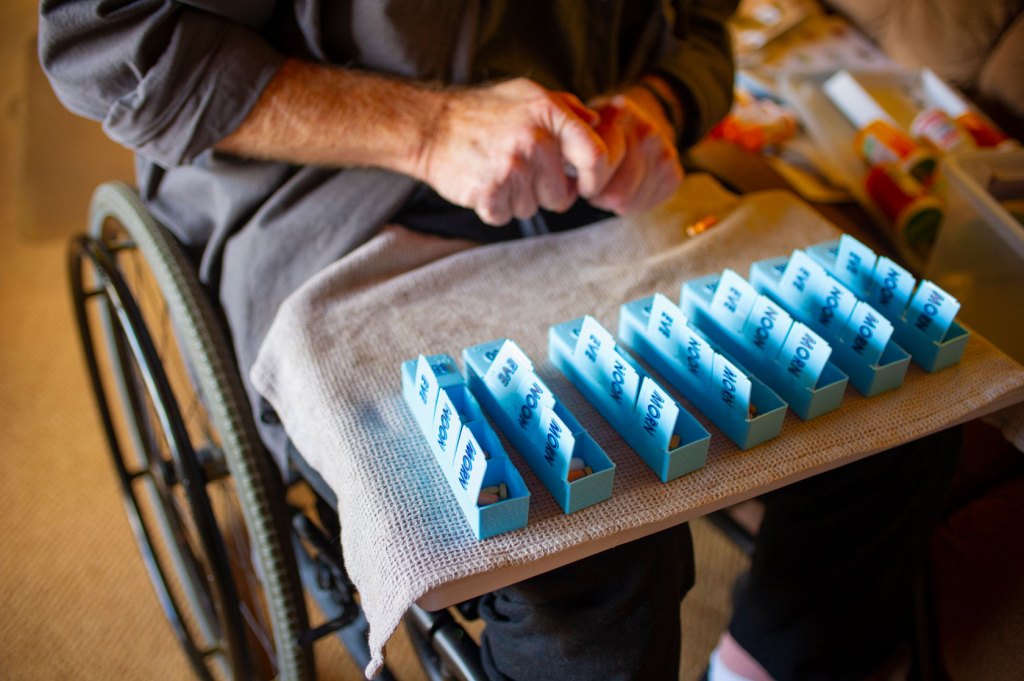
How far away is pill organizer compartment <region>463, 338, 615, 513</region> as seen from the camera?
494 mm

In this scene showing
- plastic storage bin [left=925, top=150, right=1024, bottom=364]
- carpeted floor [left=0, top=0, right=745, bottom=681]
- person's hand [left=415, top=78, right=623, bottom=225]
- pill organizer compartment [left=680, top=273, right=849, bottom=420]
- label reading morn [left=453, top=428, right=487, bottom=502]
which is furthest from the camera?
carpeted floor [left=0, top=0, right=745, bottom=681]

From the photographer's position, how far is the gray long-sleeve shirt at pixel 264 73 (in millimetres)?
648

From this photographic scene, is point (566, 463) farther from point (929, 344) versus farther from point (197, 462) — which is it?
point (197, 462)

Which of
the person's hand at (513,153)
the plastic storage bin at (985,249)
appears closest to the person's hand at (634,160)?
the person's hand at (513,153)

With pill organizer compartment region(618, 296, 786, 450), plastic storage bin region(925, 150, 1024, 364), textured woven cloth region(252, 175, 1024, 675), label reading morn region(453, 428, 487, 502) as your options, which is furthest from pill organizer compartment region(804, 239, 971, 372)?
label reading morn region(453, 428, 487, 502)

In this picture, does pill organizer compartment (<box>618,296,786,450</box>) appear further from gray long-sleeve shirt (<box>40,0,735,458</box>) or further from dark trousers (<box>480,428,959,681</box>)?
gray long-sleeve shirt (<box>40,0,735,458</box>)

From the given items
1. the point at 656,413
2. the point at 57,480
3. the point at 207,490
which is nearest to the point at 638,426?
the point at 656,413

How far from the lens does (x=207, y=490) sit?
878 mm

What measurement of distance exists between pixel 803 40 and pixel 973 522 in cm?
104

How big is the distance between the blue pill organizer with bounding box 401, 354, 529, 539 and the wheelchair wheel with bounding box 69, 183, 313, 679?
19 centimetres

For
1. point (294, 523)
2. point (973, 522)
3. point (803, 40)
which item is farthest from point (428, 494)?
point (803, 40)

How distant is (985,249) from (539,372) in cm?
58

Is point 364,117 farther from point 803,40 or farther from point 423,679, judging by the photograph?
point 803,40

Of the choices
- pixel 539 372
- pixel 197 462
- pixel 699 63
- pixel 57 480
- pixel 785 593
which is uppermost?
pixel 699 63
